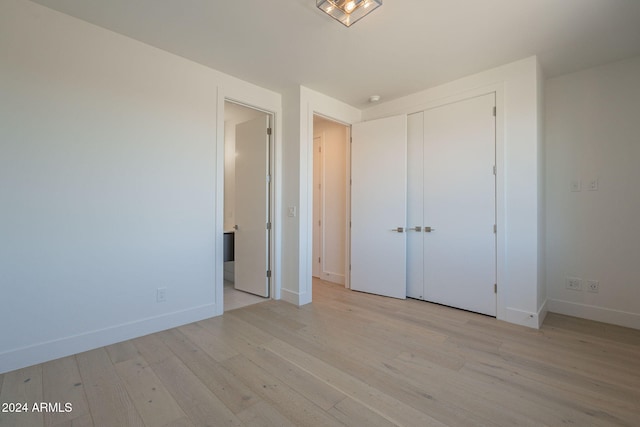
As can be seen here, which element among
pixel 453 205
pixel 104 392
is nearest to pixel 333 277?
pixel 453 205

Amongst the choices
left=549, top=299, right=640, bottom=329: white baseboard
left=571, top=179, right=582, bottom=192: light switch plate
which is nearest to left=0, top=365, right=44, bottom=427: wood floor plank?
left=549, top=299, right=640, bottom=329: white baseboard

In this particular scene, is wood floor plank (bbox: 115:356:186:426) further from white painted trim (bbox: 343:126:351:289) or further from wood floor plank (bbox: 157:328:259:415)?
white painted trim (bbox: 343:126:351:289)

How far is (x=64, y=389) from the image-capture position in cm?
178

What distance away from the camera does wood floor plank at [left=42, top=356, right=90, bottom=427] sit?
61.0 inches

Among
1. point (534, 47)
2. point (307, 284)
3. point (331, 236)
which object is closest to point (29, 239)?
point (307, 284)

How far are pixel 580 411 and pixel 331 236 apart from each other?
335 cm

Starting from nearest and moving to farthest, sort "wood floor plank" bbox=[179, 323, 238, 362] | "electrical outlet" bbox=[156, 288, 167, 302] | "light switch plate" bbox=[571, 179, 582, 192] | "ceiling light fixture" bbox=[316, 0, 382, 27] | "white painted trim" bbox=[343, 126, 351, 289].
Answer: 1. "ceiling light fixture" bbox=[316, 0, 382, 27]
2. "wood floor plank" bbox=[179, 323, 238, 362]
3. "electrical outlet" bbox=[156, 288, 167, 302]
4. "light switch plate" bbox=[571, 179, 582, 192]
5. "white painted trim" bbox=[343, 126, 351, 289]

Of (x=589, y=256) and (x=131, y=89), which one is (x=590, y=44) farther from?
(x=131, y=89)

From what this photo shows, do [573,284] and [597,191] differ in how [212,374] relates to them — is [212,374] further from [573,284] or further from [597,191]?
[597,191]

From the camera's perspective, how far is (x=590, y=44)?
2.52 m

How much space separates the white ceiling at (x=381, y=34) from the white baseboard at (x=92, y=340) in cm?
250

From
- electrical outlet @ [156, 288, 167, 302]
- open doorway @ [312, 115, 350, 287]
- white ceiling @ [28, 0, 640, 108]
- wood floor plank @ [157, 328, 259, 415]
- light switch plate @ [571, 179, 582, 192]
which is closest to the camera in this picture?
wood floor plank @ [157, 328, 259, 415]

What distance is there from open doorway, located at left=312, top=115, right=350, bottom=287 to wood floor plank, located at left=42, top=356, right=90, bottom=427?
3.09 m

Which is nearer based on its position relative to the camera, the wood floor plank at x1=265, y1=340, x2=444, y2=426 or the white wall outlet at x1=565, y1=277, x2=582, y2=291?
the wood floor plank at x1=265, y1=340, x2=444, y2=426
